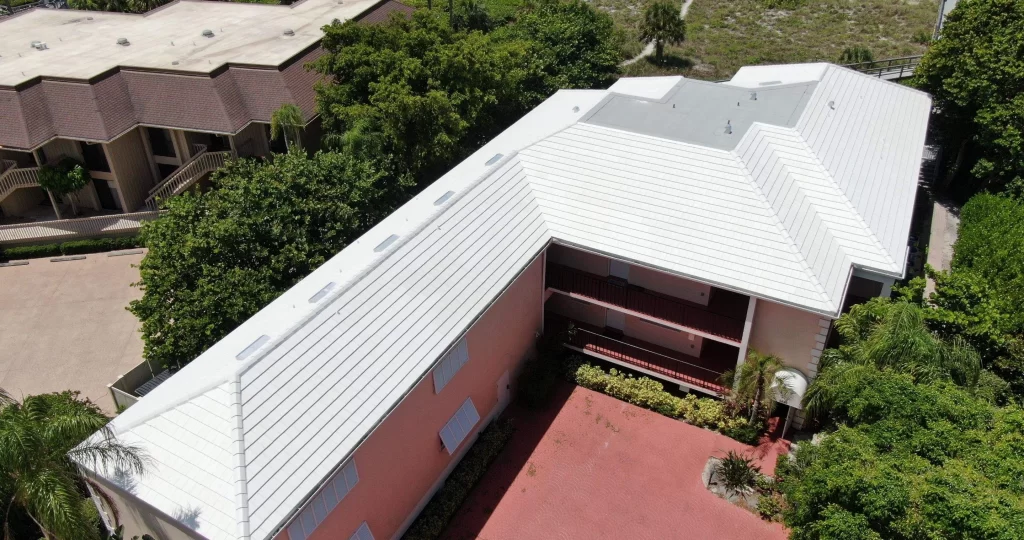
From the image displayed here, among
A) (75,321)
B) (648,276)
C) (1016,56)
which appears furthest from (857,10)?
(75,321)

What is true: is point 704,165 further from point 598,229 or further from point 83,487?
point 83,487

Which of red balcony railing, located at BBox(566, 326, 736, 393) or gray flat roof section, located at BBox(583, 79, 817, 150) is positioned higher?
gray flat roof section, located at BBox(583, 79, 817, 150)

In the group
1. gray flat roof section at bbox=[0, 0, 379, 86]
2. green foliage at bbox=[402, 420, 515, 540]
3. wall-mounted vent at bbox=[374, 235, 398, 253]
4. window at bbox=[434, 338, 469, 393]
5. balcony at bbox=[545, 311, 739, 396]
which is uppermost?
gray flat roof section at bbox=[0, 0, 379, 86]

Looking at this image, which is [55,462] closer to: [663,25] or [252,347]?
[252,347]

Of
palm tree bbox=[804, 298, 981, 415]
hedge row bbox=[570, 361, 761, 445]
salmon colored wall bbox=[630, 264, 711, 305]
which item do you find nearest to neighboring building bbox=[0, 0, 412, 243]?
salmon colored wall bbox=[630, 264, 711, 305]

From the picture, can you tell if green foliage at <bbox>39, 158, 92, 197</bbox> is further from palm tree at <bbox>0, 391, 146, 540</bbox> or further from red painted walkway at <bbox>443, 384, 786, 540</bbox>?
red painted walkway at <bbox>443, 384, 786, 540</bbox>

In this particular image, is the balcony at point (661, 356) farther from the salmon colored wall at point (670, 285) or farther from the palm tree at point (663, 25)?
the palm tree at point (663, 25)
